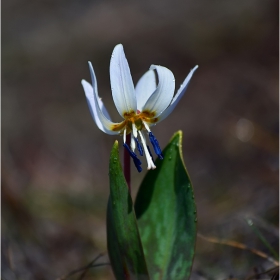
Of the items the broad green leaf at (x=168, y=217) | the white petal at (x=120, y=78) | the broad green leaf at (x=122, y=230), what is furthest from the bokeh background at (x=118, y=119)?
the white petal at (x=120, y=78)

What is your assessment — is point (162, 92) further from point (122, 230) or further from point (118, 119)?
point (118, 119)

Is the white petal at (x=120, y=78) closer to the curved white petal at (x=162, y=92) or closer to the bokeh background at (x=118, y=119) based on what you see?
the curved white petal at (x=162, y=92)

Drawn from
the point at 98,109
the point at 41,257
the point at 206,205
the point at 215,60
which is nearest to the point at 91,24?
the point at 215,60

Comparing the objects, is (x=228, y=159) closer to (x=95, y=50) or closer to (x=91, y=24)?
(x=95, y=50)

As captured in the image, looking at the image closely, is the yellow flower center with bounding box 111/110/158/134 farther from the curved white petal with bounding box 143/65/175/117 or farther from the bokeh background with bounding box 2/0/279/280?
the bokeh background with bounding box 2/0/279/280

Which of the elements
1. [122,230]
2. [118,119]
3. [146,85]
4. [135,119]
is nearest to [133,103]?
[135,119]

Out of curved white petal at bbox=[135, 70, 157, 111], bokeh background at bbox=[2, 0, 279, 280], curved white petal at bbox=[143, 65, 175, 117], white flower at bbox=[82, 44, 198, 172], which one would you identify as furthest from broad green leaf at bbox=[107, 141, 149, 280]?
bokeh background at bbox=[2, 0, 279, 280]
